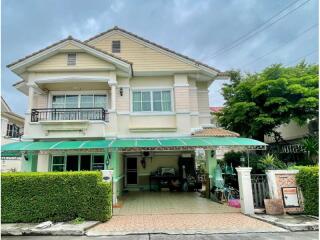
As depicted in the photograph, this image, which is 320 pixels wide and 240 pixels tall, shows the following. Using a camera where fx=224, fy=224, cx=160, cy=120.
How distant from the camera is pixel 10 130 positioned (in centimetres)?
2931

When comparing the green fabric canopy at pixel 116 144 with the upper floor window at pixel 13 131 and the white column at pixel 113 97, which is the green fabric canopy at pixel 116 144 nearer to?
the white column at pixel 113 97

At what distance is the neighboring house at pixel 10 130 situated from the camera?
26.8 meters

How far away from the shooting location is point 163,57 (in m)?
17.9

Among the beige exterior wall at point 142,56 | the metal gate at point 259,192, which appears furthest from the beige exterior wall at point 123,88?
the metal gate at point 259,192

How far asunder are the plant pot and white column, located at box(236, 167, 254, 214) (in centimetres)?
72

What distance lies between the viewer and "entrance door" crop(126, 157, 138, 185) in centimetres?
2094

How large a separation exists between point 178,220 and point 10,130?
27.9 metres

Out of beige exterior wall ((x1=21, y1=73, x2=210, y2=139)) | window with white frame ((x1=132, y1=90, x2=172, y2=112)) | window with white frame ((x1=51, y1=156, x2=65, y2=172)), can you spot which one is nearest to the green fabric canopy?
beige exterior wall ((x1=21, y1=73, x2=210, y2=139))

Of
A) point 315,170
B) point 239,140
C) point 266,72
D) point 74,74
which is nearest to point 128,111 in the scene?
point 74,74

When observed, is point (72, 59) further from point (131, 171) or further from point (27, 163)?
point (131, 171)

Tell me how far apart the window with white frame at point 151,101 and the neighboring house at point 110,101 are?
0.25 ft

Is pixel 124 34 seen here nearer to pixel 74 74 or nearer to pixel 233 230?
pixel 74 74

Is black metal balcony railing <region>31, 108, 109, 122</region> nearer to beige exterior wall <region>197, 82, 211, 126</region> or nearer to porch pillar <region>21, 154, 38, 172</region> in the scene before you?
porch pillar <region>21, 154, 38, 172</region>

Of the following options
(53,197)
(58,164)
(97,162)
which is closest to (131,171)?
(97,162)
